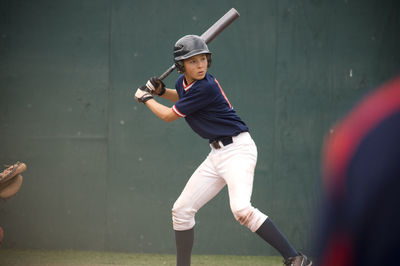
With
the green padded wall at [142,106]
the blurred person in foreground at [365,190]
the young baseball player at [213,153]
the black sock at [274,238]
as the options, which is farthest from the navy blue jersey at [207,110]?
the blurred person in foreground at [365,190]

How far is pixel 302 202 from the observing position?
4.92 meters

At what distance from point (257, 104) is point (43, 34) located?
2134mm

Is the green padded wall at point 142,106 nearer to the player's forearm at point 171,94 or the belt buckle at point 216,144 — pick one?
the player's forearm at point 171,94

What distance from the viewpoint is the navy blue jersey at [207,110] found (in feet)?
11.3

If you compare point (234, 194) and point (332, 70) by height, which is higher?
point (332, 70)

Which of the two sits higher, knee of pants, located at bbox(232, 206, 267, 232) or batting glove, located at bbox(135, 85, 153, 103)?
batting glove, located at bbox(135, 85, 153, 103)

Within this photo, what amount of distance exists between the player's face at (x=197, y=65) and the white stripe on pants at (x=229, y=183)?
0.49m

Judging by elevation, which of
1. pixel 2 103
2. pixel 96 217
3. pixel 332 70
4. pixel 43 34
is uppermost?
pixel 43 34

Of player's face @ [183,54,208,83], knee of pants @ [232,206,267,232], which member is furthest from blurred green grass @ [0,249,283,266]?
player's face @ [183,54,208,83]

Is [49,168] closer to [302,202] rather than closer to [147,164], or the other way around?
[147,164]

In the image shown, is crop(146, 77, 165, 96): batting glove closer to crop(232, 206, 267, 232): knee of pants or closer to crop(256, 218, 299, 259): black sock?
crop(232, 206, 267, 232): knee of pants

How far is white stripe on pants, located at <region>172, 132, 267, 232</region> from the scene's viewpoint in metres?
3.34

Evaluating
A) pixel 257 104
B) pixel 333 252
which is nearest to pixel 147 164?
pixel 257 104

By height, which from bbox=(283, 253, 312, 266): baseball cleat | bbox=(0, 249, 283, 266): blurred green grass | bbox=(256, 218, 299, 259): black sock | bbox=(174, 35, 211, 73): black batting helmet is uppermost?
bbox=(174, 35, 211, 73): black batting helmet
